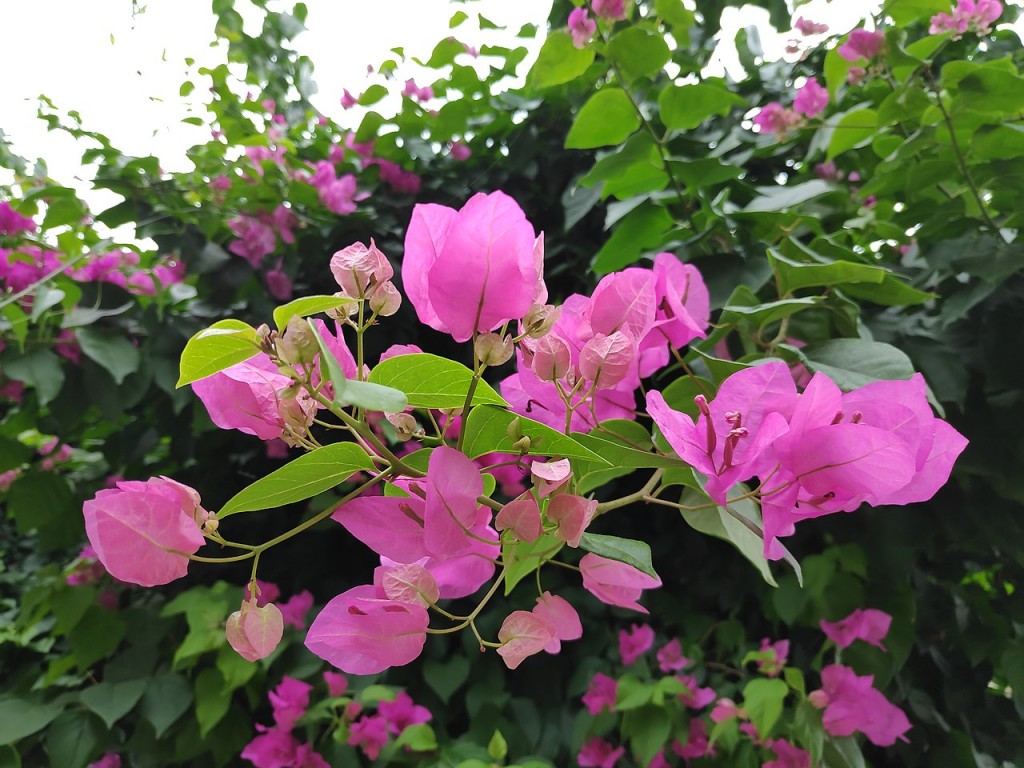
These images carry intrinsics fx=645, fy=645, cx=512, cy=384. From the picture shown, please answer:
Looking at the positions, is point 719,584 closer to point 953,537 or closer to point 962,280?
point 953,537

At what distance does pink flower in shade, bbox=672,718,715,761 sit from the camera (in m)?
0.75

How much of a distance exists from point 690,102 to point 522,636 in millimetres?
517

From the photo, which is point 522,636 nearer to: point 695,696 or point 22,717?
point 695,696

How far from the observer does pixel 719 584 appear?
2.81ft

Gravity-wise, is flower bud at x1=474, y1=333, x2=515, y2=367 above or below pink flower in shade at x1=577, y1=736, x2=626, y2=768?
above

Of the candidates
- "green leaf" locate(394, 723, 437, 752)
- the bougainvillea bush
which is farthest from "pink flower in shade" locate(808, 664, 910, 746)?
"green leaf" locate(394, 723, 437, 752)

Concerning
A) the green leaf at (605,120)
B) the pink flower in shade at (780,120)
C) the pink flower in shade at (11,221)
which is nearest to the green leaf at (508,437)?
the green leaf at (605,120)

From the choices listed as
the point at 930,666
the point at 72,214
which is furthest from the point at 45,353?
the point at 930,666

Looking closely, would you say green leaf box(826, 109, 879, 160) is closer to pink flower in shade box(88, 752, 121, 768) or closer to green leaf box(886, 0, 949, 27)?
green leaf box(886, 0, 949, 27)

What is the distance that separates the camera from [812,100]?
750mm

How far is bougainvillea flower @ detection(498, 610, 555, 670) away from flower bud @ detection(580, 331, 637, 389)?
0.08 m

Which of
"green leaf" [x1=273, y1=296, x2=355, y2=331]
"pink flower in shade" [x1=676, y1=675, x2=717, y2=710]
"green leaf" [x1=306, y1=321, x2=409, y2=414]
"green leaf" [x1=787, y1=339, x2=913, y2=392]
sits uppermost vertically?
"green leaf" [x1=273, y1=296, x2=355, y2=331]

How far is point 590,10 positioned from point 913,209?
1.25ft

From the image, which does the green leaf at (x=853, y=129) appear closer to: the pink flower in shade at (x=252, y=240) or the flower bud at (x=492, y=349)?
the flower bud at (x=492, y=349)
